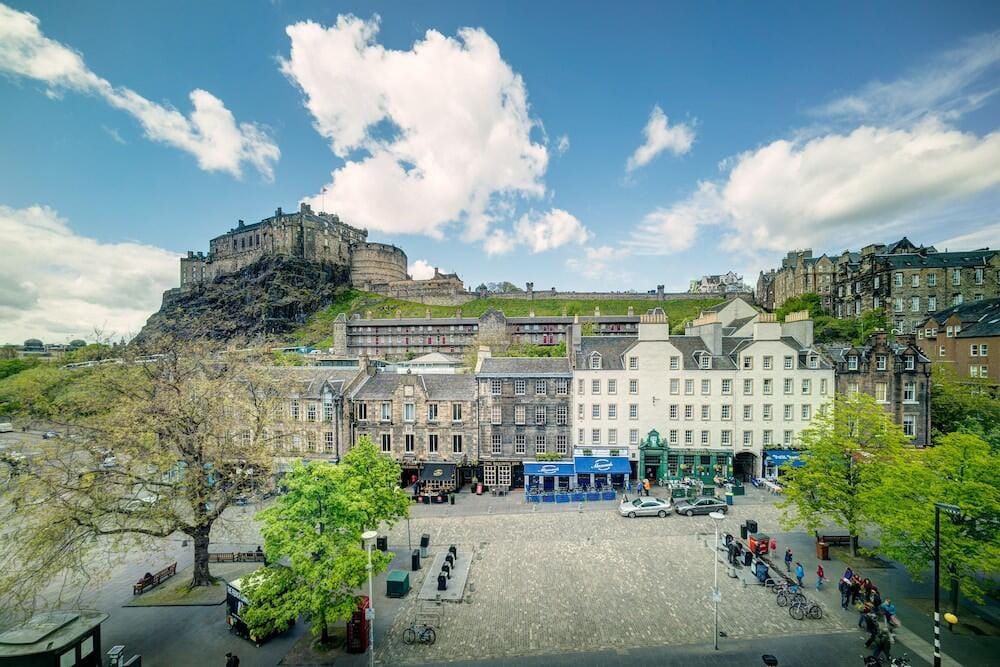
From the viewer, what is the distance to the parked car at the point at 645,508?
29328 millimetres

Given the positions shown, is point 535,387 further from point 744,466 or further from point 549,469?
point 744,466

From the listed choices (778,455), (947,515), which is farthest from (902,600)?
(778,455)

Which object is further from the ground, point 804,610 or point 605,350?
point 605,350

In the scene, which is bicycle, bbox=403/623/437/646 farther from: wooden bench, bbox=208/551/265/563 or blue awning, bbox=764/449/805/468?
blue awning, bbox=764/449/805/468

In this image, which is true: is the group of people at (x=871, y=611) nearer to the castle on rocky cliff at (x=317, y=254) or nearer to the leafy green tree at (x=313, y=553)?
the leafy green tree at (x=313, y=553)

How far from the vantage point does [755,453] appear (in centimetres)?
3616

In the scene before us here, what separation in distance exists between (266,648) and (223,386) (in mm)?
12068

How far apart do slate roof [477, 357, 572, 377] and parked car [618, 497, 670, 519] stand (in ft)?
37.4

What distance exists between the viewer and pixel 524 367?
37531 mm

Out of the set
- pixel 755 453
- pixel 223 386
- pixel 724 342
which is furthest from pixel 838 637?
pixel 223 386

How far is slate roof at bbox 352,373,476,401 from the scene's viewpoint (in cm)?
3678

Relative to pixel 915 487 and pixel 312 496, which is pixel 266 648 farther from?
pixel 915 487

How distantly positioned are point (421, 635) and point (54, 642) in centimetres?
1214

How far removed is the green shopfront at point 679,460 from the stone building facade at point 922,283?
46234mm
